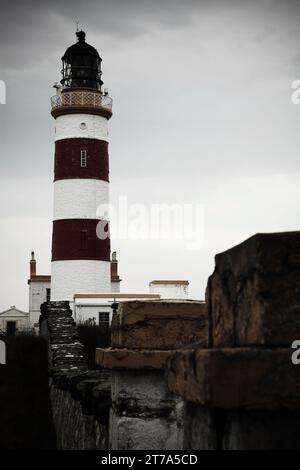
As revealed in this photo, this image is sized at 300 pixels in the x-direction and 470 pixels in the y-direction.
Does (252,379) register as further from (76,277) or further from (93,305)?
(93,305)

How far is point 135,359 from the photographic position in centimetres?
387

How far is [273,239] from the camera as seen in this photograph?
2008mm

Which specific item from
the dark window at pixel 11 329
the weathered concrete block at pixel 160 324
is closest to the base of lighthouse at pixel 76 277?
the dark window at pixel 11 329

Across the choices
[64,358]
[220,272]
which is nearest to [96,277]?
[64,358]

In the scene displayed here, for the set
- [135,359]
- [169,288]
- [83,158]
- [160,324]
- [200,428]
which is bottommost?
[200,428]

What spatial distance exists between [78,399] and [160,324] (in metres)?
2.62

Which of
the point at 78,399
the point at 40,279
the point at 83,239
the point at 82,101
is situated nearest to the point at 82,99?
the point at 82,101

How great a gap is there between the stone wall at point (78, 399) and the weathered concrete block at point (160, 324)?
948 millimetres

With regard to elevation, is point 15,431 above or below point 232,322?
below

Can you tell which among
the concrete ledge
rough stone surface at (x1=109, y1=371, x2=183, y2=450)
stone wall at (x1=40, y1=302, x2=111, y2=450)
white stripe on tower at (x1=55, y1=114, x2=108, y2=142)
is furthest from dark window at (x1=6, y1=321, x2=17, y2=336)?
the concrete ledge

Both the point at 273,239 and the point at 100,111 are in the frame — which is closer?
the point at 273,239

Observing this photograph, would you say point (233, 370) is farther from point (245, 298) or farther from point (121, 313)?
point (121, 313)

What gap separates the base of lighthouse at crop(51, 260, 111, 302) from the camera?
3312cm

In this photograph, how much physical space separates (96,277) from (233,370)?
3171 centimetres
